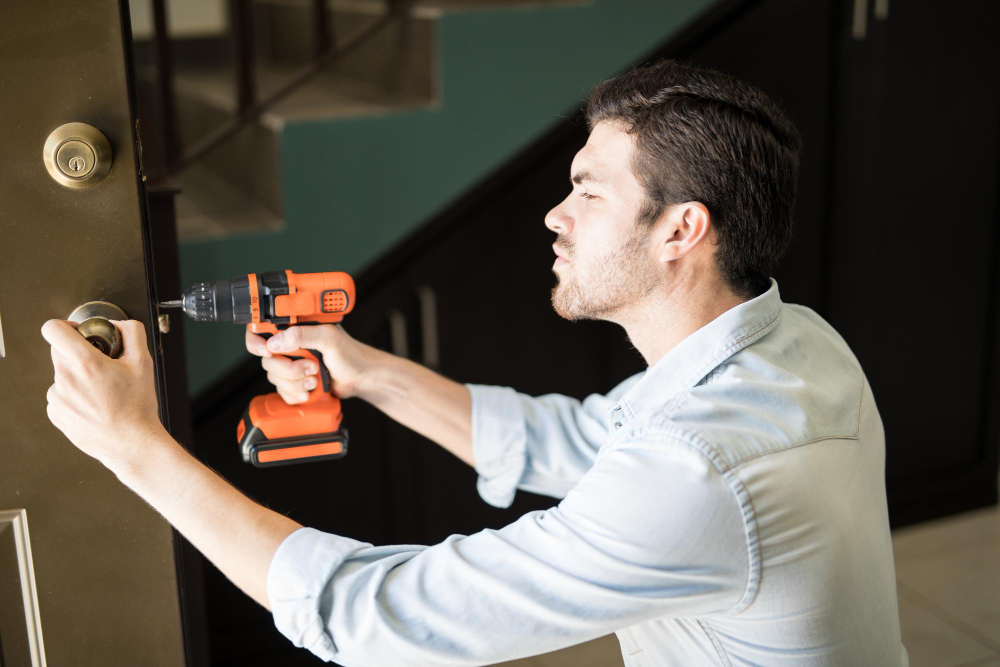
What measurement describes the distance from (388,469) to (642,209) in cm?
120

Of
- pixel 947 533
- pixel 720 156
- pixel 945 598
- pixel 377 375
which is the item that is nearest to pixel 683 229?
pixel 720 156

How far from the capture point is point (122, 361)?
1.04 meters

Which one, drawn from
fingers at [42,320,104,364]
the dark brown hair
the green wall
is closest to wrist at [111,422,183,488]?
fingers at [42,320,104,364]

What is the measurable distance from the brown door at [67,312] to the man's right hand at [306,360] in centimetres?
20

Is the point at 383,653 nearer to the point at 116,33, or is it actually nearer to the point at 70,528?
the point at 70,528

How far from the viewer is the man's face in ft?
4.23

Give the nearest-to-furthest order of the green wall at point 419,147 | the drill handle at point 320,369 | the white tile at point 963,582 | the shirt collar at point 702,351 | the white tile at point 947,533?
1. the shirt collar at point 702,351
2. the drill handle at point 320,369
3. the green wall at point 419,147
4. the white tile at point 963,582
5. the white tile at point 947,533

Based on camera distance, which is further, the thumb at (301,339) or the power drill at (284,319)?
the thumb at (301,339)

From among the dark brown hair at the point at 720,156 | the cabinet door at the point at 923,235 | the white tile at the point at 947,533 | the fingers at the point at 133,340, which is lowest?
the white tile at the point at 947,533

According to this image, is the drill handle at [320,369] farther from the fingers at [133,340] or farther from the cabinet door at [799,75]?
the cabinet door at [799,75]

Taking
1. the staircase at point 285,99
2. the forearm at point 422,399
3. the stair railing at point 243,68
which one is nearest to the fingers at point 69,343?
the forearm at point 422,399

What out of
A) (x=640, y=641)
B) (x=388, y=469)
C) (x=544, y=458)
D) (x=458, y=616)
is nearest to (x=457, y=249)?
(x=388, y=469)

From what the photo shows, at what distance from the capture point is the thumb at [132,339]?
106cm

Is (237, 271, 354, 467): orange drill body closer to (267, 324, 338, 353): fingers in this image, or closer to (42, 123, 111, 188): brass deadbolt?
(267, 324, 338, 353): fingers
